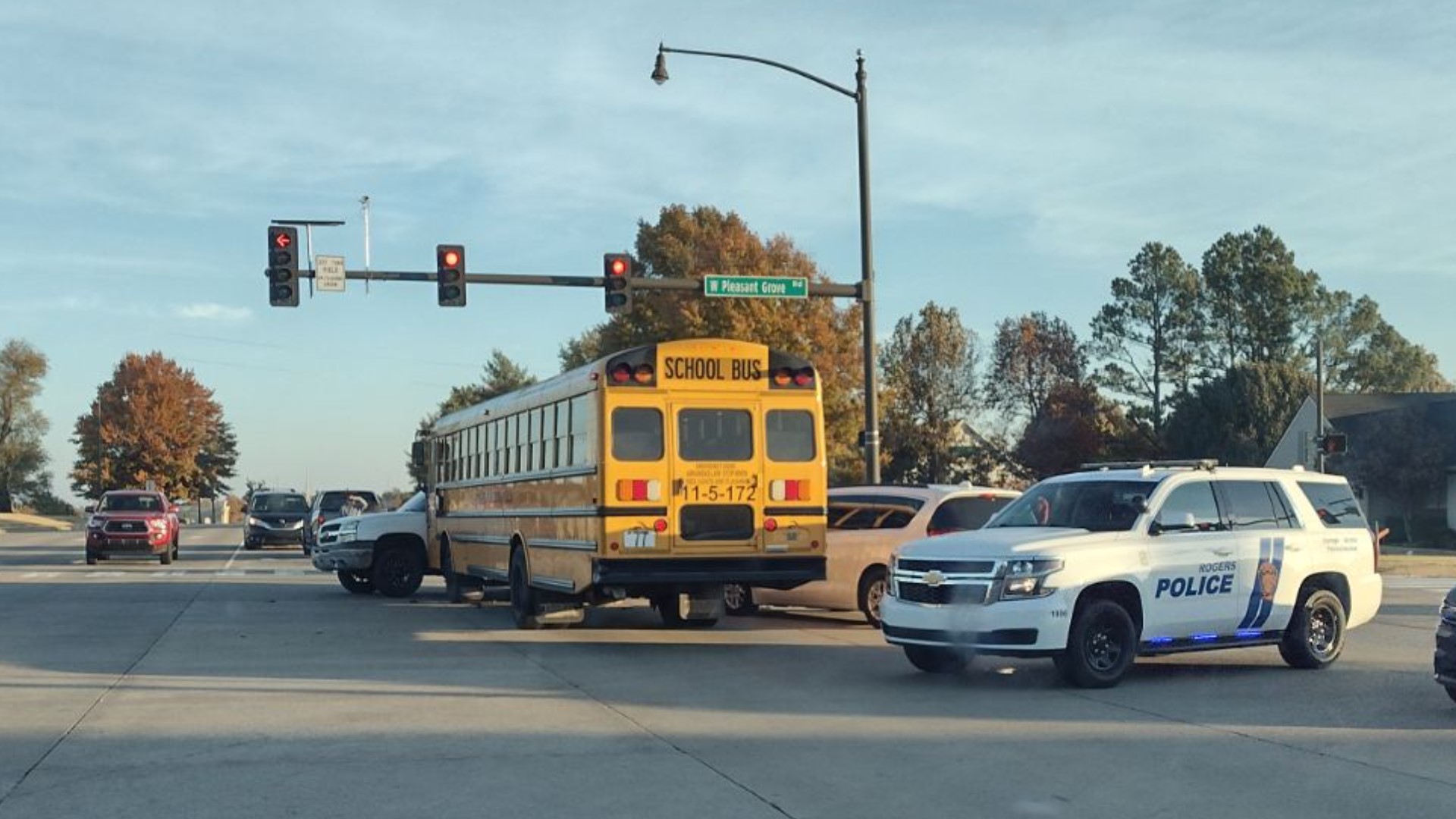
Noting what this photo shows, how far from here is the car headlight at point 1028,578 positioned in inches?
474

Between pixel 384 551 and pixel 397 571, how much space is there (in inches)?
15.7

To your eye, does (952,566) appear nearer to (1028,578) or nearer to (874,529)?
(1028,578)

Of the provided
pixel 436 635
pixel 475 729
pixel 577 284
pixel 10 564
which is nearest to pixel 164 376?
pixel 10 564

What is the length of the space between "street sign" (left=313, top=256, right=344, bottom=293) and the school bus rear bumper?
1122cm

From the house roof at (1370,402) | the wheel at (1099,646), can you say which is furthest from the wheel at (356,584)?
the house roof at (1370,402)

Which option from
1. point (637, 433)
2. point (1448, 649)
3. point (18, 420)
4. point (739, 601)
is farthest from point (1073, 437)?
point (18, 420)

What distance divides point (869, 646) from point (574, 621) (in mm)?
3925

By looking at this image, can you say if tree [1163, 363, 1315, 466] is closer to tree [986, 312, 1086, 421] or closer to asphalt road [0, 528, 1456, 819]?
tree [986, 312, 1086, 421]

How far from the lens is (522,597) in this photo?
18156 millimetres

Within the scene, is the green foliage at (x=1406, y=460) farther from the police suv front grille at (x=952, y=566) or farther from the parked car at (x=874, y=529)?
the police suv front grille at (x=952, y=566)

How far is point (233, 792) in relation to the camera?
848 cm

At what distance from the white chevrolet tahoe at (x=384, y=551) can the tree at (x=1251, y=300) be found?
6526 centimetres

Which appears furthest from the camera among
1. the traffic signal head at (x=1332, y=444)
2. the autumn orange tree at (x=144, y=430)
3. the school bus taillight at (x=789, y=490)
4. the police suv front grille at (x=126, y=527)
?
the autumn orange tree at (x=144, y=430)

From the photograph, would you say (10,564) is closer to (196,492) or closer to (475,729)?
(475,729)
